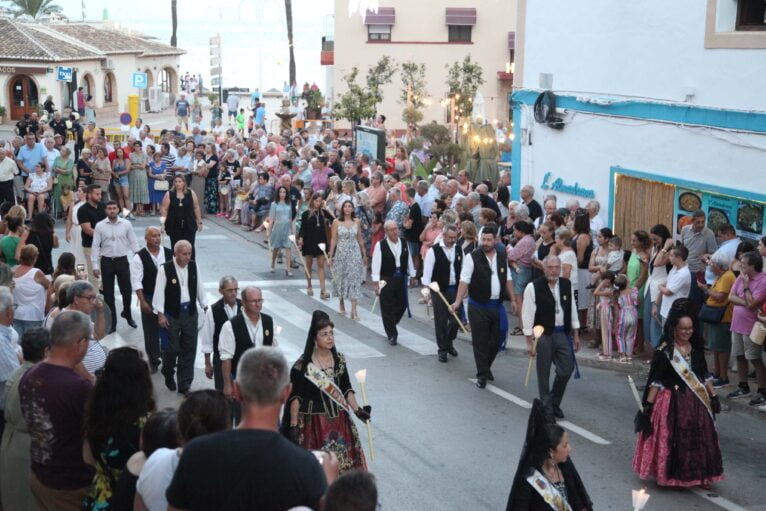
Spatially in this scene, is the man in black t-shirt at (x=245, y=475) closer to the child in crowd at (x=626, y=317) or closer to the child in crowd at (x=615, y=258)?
the child in crowd at (x=626, y=317)

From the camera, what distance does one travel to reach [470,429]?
37.2ft

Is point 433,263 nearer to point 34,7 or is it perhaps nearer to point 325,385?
point 325,385

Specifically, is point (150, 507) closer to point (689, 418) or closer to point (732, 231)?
point (689, 418)

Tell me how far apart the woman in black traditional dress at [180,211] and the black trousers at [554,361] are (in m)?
7.70

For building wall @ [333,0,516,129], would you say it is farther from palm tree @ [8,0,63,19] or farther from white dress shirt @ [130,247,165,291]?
white dress shirt @ [130,247,165,291]

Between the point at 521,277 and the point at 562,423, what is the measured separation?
444 cm

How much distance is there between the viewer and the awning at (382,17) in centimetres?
4994

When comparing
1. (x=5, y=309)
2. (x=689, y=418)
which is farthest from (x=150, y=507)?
(x=689, y=418)

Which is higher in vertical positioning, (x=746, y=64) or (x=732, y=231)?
(x=746, y=64)

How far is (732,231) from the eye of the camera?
13.7 metres

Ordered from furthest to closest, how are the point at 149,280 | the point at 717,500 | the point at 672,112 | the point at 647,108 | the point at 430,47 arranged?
the point at 430,47
the point at 647,108
the point at 672,112
the point at 149,280
the point at 717,500

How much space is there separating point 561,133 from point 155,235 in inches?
337

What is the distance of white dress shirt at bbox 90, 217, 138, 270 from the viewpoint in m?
14.5

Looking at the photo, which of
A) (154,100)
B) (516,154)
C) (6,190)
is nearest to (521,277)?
(516,154)
